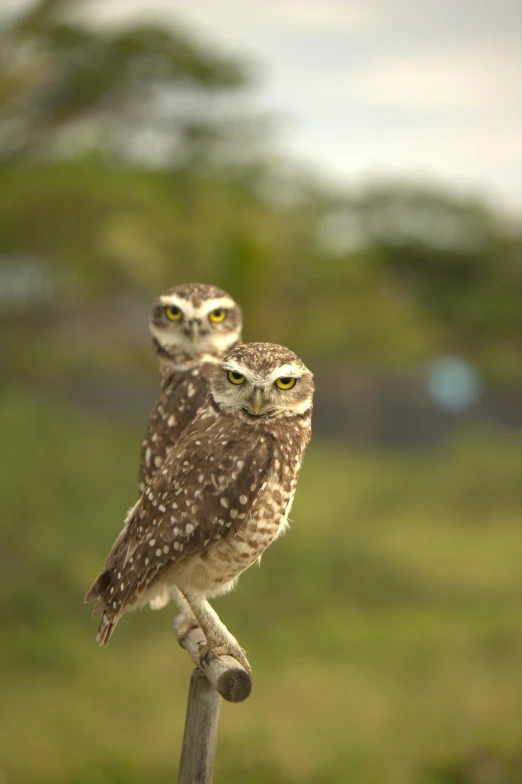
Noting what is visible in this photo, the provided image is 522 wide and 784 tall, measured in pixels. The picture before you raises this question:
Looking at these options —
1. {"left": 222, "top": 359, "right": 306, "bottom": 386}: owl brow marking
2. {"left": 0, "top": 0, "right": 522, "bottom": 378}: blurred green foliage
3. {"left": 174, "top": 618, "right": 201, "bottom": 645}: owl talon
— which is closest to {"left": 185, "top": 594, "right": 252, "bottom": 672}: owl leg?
{"left": 174, "top": 618, "right": 201, "bottom": 645}: owl talon

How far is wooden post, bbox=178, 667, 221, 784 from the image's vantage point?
2.86 meters

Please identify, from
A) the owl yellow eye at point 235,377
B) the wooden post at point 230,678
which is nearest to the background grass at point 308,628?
the wooden post at point 230,678

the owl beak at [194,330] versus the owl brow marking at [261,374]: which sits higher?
the owl beak at [194,330]

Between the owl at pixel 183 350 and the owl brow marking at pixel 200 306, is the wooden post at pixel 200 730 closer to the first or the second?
the owl at pixel 183 350

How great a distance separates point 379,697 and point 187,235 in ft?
25.6

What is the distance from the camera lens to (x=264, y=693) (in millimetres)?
9898

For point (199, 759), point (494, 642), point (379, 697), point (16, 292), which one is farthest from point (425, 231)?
point (199, 759)

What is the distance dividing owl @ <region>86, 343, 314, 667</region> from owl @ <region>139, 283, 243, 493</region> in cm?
43

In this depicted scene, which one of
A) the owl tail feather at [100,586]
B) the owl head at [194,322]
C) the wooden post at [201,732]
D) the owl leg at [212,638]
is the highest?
the owl head at [194,322]

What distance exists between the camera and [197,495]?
8.42 ft

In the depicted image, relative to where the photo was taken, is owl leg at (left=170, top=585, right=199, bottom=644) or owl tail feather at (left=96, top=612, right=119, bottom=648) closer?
owl tail feather at (left=96, top=612, right=119, bottom=648)

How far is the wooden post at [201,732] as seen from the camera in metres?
2.86

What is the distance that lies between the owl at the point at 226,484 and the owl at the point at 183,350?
1.43 feet

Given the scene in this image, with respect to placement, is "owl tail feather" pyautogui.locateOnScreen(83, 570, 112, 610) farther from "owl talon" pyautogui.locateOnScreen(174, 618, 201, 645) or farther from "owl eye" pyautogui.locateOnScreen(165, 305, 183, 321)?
"owl eye" pyautogui.locateOnScreen(165, 305, 183, 321)
